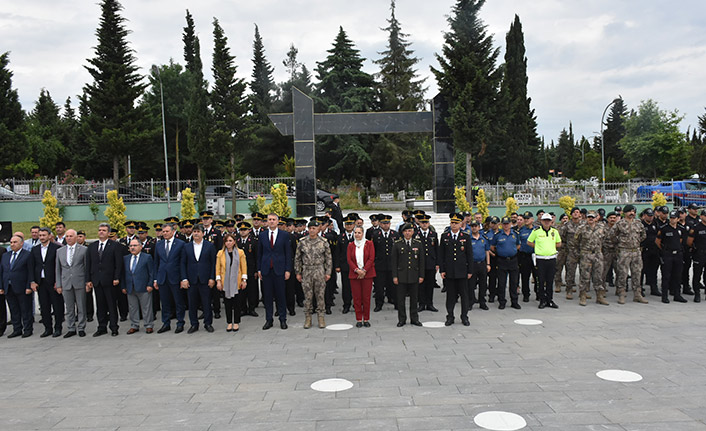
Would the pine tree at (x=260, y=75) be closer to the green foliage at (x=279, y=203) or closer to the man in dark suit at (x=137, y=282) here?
the green foliage at (x=279, y=203)

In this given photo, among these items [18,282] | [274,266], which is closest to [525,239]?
[274,266]

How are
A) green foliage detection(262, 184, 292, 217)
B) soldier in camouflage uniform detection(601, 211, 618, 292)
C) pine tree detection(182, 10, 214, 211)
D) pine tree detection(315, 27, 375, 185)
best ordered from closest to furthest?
soldier in camouflage uniform detection(601, 211, 618, 292), green foliage detection(262, 184, 292, 217), pine tree detection(182, 10, 214, 211), pine tree detection(315, 27, 375, 185)

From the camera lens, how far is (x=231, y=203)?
88.4ft

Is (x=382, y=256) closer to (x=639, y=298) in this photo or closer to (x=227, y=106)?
(x=639, y=298)

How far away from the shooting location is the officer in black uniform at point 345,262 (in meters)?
8.87

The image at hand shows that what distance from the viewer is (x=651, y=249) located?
31.1 feet

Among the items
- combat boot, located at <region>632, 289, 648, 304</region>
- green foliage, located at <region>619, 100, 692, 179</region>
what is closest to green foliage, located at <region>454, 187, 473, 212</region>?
combat boot, located at <region>632, 289, 648, 304</region>

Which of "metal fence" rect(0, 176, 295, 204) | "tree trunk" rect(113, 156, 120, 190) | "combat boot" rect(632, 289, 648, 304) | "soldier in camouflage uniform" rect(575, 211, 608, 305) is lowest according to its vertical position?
"combat boot" rect(632, 289, 648, 304)

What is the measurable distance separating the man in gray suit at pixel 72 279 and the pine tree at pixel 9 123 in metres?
24.4

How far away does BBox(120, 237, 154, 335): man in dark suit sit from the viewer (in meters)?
7.59

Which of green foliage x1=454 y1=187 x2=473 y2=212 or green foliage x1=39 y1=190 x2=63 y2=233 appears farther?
green foliage x1=454 y1=187 x2=473 y2=212

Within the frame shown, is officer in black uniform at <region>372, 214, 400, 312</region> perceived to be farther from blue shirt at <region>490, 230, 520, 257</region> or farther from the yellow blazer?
the yellow blazer

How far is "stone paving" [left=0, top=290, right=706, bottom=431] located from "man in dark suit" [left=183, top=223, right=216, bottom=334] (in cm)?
34

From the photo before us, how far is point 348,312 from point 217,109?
20.1m
